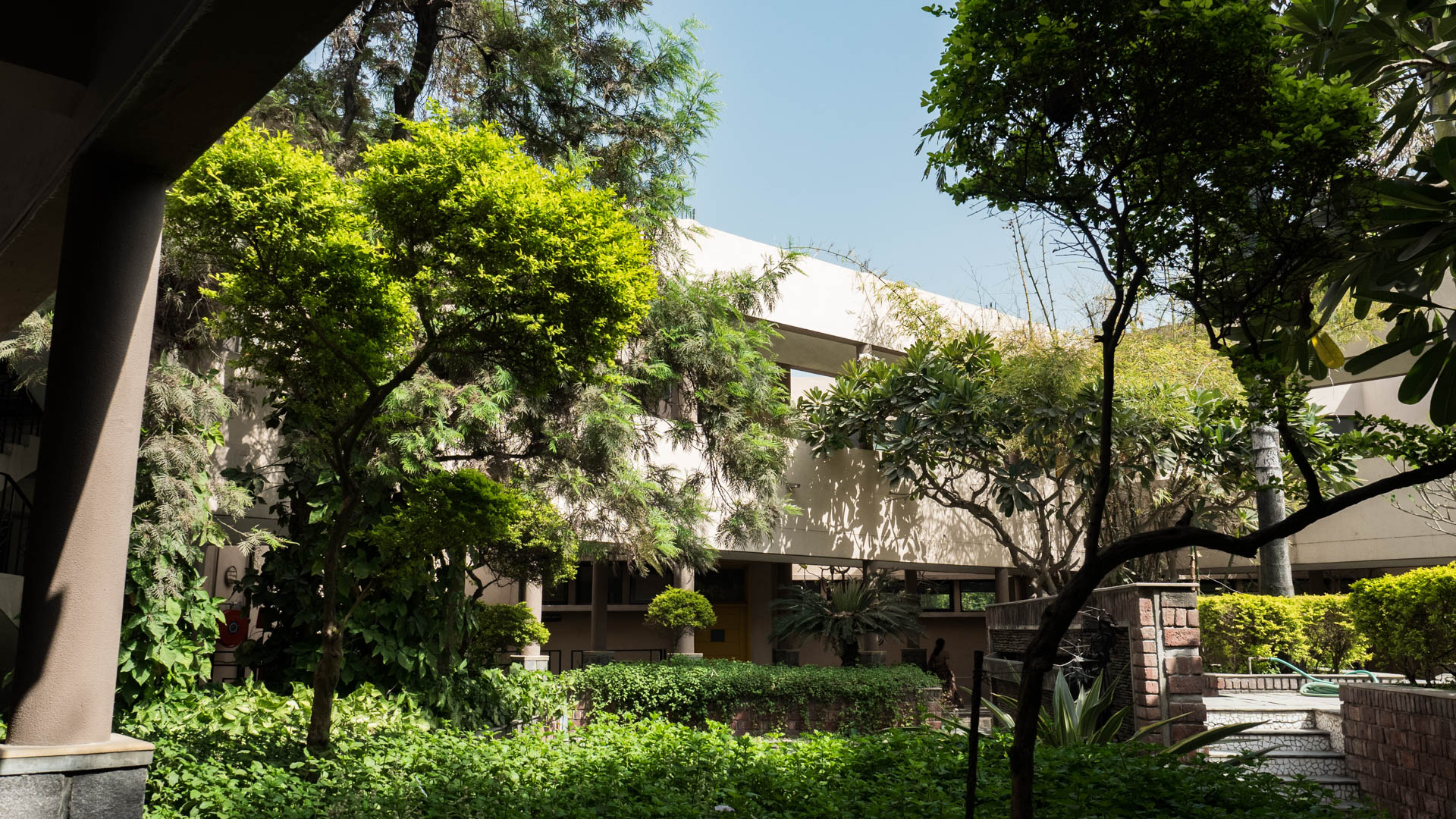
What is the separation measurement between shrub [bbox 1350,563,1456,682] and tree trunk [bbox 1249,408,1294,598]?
364 centimetres

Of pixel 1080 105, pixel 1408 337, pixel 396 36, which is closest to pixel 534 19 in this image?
pixel 396 36

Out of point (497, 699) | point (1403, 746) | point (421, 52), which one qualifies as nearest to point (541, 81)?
point (421, 52)

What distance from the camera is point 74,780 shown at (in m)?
3.96

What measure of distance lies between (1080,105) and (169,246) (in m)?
8.34

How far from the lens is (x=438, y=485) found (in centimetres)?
775

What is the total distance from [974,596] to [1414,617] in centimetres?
1617

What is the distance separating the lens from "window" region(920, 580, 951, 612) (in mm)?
24906

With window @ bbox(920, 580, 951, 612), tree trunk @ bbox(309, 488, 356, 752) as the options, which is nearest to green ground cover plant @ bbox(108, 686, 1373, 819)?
tree trunk @ bbox(309, 488, 356, 752)

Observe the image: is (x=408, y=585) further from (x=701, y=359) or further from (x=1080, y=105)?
(x=1080, y=105)

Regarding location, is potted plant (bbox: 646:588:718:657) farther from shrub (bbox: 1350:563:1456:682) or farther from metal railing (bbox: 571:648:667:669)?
shrub (bbox: 1350:563:1456:682)

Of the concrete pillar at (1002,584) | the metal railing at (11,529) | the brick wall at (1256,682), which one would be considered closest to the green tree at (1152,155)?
the brick wall at (1256,682)

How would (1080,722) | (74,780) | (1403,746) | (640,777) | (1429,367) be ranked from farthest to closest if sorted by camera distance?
(1080,722) → (1403,746) → (640,777) → (1429,367) → (74,780)

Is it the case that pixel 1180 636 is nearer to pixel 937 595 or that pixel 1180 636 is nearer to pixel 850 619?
pixel 850 619

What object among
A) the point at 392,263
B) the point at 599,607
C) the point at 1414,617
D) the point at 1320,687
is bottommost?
the point at 1320,687
